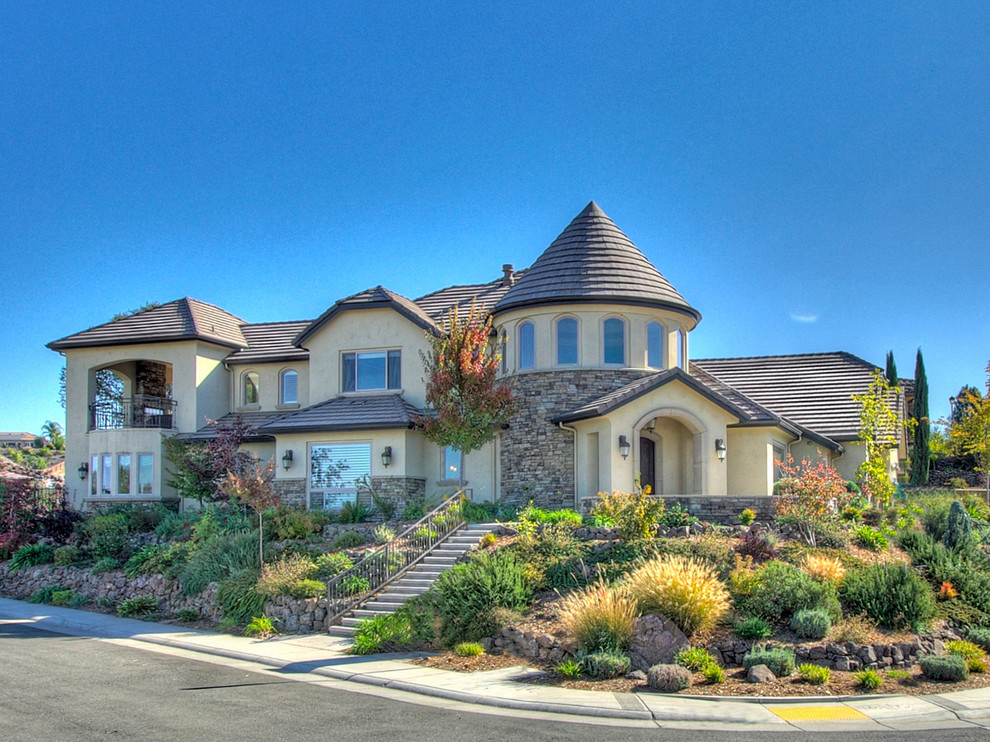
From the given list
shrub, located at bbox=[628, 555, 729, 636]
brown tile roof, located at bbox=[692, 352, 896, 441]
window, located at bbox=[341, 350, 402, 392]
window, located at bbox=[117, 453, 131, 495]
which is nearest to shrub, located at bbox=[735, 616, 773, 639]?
shrub, located at bbox=[628, 555, 729, 636]

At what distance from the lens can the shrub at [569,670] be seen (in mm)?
14781

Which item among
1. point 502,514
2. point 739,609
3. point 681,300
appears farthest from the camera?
point 681,300

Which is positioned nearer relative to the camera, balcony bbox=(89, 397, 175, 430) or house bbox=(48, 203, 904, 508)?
house bbox=(48, 203, 904, 508)

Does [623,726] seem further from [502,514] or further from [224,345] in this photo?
[224,345]

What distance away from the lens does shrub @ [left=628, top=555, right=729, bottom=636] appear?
51.0ft

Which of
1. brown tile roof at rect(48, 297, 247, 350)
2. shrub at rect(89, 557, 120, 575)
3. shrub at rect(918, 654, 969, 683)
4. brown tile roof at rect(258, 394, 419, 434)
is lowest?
shrub at rect(918, 654, 969, 683)

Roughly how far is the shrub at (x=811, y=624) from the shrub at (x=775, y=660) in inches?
34.7

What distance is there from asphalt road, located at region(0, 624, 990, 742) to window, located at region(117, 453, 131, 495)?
1525 centimetres

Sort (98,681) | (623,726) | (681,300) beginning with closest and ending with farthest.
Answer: (623,726) < (98,681) < (681,300)

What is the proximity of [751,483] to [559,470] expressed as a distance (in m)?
5.21

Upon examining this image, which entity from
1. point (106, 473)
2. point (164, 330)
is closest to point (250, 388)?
point (164, 330)

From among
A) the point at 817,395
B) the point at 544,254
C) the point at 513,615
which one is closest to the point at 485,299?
the point at 544,254

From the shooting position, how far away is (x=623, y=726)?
12.1 meters

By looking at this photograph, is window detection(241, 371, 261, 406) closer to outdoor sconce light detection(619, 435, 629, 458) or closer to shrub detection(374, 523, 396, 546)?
shrub detection(374, 523, 396, 546)
